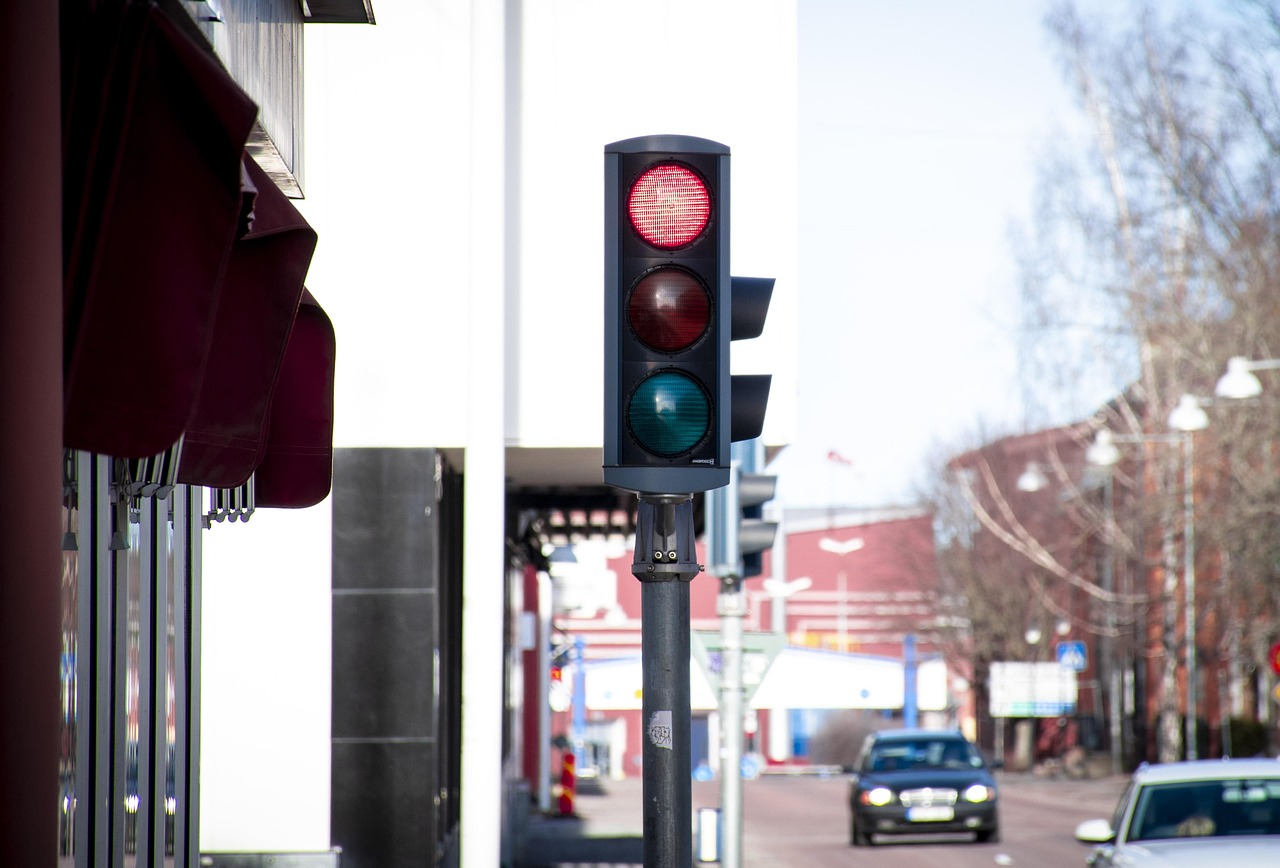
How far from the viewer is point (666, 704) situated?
4.49 meters

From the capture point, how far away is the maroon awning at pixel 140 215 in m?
3.56

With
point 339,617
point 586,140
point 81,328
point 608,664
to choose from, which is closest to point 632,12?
point 586,140

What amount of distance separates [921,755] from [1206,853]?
15.8 m

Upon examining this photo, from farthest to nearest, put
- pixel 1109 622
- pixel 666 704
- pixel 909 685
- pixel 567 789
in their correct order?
pixel 909 685 → pixel 1109 622 → pixel 567 789 → pixel 666 704

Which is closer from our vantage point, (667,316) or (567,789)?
(667,316)

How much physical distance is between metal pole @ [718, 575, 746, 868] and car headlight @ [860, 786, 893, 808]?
11.8 meters

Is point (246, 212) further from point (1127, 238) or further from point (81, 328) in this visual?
point (1127, 238)

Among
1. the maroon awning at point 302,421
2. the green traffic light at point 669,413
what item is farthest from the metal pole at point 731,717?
the green traffic light at point 669,413

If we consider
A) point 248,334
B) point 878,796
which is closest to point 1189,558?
point 878,796

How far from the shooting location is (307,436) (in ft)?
19.6

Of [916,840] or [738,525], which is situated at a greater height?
[738,525]

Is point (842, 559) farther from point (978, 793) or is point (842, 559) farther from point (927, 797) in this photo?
point (927, 797)

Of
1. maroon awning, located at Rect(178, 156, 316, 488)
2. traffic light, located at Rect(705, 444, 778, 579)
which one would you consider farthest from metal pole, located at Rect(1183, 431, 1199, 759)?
maroon awning, located at Rect(178, 156, 316, 488)

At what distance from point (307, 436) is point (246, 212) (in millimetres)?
1891
